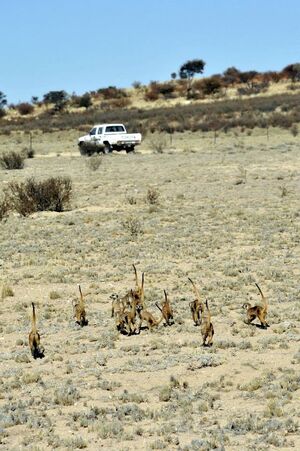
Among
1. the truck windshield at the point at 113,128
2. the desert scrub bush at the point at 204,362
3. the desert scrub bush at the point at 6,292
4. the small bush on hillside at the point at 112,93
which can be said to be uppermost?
the small bush on hillside at the point at 112,93

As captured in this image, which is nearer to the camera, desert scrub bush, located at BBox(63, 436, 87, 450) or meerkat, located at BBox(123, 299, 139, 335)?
desert scrub bush, located at BBox(63, 436, 87, 450)

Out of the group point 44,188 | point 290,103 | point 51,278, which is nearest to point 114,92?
point 290,103

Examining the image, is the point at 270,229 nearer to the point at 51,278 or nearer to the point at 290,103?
the point at 51,278

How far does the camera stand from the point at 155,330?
9289mm

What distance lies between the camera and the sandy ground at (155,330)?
6262 millimetres

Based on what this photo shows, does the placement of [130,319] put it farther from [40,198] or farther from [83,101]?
[83,101]

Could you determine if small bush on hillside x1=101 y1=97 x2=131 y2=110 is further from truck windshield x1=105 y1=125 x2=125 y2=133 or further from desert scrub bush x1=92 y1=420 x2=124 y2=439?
desert scrub bush x1=92 y1=420 x2=124 y2=439

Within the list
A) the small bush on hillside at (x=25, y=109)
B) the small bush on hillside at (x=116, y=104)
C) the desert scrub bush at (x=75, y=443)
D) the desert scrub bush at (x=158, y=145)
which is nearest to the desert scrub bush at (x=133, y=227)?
the desert scrub bush at (x=75, y=443)

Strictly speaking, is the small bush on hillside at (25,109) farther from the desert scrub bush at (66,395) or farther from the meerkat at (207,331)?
the desert scrub bush at (66,395)

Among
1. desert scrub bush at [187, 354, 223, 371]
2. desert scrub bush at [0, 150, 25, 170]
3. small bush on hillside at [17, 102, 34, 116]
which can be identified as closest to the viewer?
desert scrub bush at [187, 354, 223, 371]

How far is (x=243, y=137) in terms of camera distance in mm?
48469

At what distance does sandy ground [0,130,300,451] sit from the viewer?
20.5 ft

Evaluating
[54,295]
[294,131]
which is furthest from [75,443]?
[294,131]

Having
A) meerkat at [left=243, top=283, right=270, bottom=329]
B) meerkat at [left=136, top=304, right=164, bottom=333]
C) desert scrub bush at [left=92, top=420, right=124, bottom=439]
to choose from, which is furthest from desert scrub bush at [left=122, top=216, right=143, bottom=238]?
desert scrub bush at [left=92, top=420, right=124, bottom=439]
